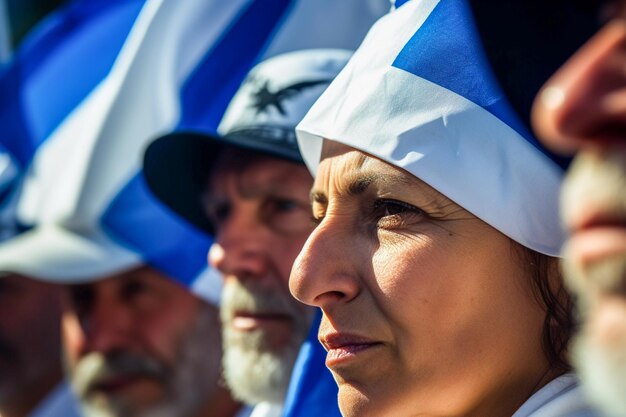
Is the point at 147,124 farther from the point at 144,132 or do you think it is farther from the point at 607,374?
the point at 607,374

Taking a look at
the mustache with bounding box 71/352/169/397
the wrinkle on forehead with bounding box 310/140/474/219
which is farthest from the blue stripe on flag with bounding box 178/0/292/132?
the wrinkle on forehead with bounding box 310/140/474/219

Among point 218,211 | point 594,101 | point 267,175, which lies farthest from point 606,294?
point 218,211

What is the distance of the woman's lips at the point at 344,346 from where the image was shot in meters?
2.15

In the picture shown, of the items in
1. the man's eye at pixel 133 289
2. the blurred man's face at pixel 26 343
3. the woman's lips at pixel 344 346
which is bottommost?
the blurred man's face at pixel 26 343

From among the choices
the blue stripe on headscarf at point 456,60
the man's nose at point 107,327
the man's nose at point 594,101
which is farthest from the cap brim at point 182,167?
the man's nose at point 594,101

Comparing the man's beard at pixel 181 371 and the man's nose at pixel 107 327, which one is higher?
the man's nose at pixel 107 327

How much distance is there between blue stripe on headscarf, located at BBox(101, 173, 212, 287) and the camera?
4.23m

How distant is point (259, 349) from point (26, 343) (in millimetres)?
2320

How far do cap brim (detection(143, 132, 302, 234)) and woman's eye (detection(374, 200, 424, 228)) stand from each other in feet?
5.05

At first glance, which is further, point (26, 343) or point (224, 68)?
point (26, 343)

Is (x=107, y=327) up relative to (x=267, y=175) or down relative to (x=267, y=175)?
down

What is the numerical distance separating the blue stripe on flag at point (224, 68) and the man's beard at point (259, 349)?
108cm

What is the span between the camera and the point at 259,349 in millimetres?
3398

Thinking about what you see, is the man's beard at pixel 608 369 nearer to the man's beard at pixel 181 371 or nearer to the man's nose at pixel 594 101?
the man's nose at pixel 594 101
